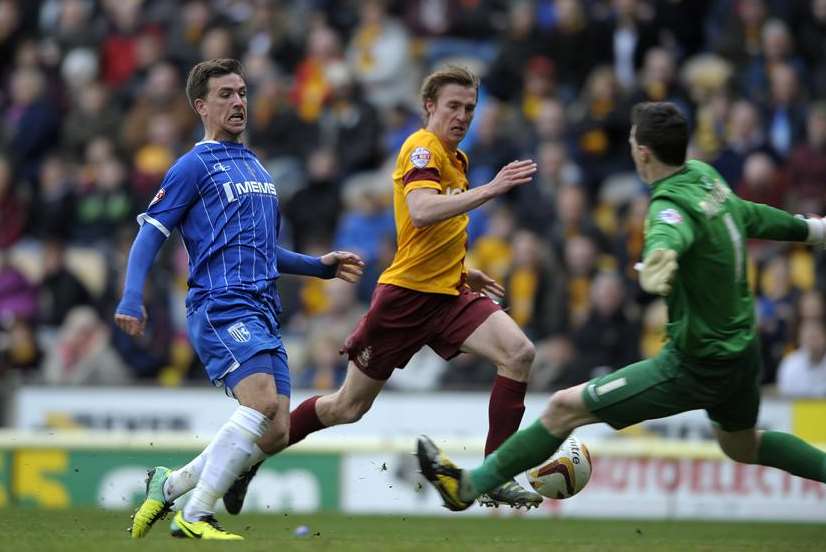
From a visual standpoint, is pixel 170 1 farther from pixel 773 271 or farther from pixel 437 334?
pixel 437 334

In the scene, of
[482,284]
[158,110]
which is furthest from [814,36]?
[482,284]

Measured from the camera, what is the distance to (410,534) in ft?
31.9

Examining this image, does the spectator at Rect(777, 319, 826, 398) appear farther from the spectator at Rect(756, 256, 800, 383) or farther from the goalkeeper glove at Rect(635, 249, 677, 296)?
the goalkeeper glove at Rect(635, 249, 677, 296)

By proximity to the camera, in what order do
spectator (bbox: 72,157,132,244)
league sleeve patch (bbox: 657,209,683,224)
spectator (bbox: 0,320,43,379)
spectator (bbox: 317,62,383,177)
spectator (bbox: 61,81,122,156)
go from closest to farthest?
league sleeve patch (bbox: 657,209,683,224)
spectator (bbox: 0,320,43,379)
spectator (bbox: 317,62,383,177)
spectator (bbox: 72,157,132,244)
spectator (bbox: 61,81,122,156)

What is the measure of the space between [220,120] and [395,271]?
1426 millimetres

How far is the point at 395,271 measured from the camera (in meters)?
9.16

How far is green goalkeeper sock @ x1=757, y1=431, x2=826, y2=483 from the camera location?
800 centimetres

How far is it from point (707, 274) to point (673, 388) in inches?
23.6

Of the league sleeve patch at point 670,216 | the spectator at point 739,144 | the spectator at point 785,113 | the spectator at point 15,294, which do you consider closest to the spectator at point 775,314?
the spectator at point 739,144

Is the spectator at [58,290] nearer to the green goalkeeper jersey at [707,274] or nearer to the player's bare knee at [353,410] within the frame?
the player's bare knee at [353,410]

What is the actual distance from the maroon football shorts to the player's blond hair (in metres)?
1.17

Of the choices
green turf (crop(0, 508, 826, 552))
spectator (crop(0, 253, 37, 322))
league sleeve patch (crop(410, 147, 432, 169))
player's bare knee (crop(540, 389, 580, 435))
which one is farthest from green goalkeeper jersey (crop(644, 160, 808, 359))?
spectator (crop(0, 253, 37, 322))

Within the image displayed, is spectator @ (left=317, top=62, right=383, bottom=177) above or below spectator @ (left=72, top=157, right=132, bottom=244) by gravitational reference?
above

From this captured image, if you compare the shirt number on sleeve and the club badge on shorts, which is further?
the club badge on shorts
